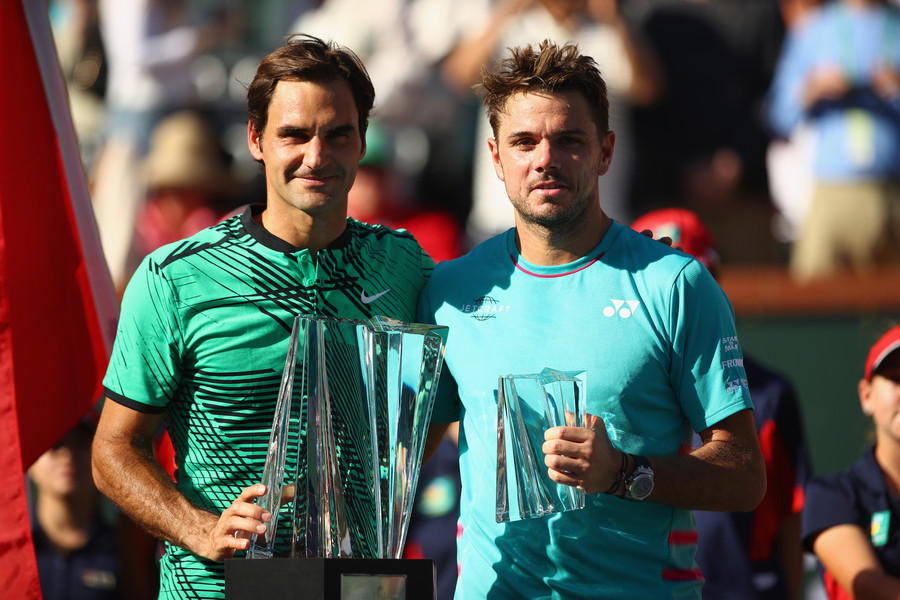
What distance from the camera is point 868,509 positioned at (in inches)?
156

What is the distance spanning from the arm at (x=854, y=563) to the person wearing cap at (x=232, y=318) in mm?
1846

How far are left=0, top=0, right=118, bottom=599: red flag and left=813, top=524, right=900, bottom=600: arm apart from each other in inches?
96.3

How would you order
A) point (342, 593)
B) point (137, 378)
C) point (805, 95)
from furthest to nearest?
point (805, 95) → point (137, 378) → point (342, 593)

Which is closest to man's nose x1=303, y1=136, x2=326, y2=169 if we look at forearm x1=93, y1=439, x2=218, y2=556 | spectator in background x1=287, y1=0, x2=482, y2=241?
forearm x1=93, y1=439, x2=218, y2=556

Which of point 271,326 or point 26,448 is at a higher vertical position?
point 271,326

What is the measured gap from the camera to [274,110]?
313 cm

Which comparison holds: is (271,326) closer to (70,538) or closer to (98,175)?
(70,538)

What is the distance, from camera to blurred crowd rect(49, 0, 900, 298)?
6.93 meters

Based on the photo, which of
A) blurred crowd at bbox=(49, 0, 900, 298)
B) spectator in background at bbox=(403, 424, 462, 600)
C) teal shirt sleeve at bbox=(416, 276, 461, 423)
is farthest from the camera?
blurred crowd at bbox=(49, 0, 900, 298)

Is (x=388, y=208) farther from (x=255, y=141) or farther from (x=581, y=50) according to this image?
(x=255, y=141)

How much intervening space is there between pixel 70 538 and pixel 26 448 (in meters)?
1.87

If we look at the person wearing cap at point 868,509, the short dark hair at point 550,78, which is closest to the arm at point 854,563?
the person wearing cap at point 868,509

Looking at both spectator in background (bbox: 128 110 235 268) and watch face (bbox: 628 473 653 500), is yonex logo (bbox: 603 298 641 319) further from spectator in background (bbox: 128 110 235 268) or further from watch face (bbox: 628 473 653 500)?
spectator in background (bbox: 128 110 235 268)

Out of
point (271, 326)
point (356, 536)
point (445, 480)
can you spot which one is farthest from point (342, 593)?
point (445, 480)
